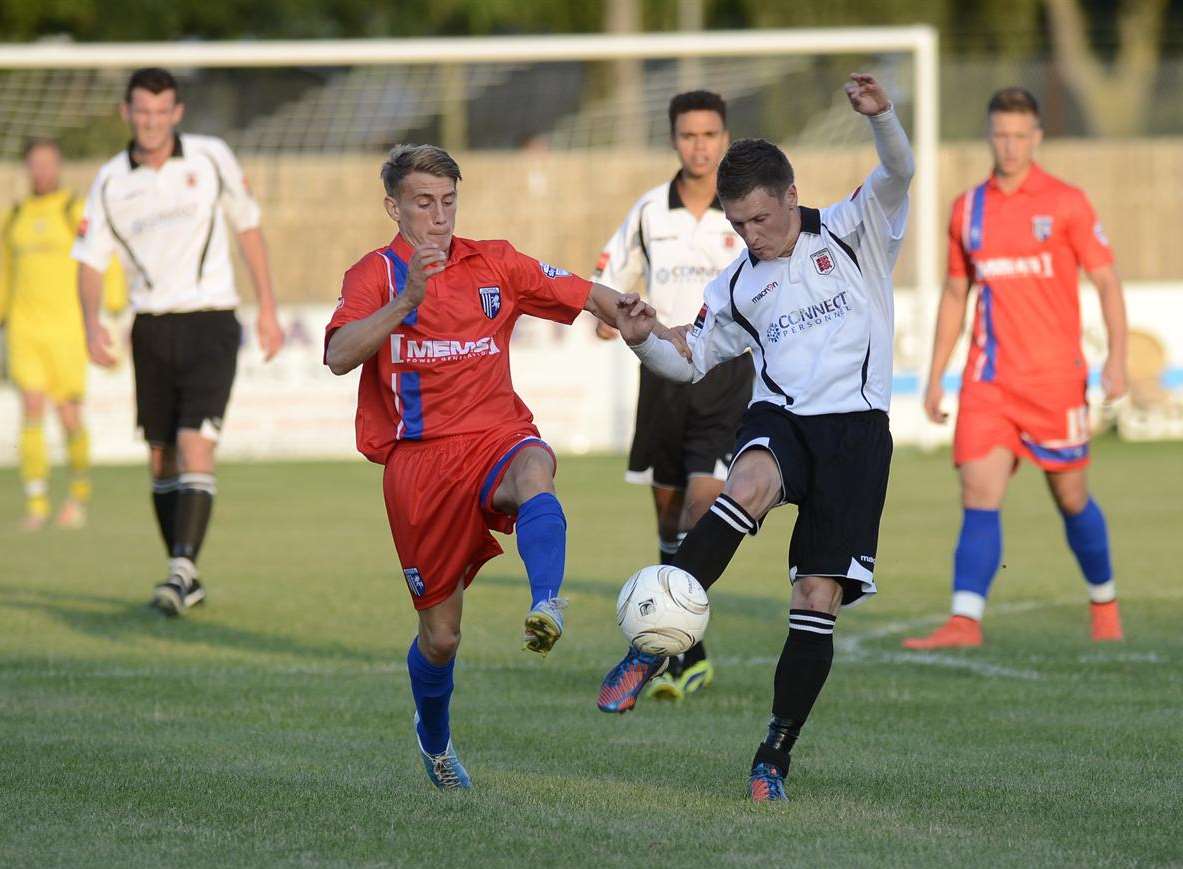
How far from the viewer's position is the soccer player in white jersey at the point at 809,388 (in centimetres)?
509

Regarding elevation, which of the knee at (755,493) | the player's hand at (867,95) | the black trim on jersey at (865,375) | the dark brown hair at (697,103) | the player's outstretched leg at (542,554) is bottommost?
the player's outstretched leg at (542,554)

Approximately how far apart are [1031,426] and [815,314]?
118 inches

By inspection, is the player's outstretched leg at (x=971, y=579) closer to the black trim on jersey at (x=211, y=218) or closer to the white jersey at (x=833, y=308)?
the white jersey at (x=833, y=308)

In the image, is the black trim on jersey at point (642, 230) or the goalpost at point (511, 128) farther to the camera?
the goalpost at point (511, 128)

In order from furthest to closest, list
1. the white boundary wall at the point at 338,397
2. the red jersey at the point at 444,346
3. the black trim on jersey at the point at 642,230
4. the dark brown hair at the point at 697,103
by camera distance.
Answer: the white boundary wall at the point at 338,397, the black trim on jersey at the point at 642,230, the dark brown hair at the point at 697,103, the red jersey at the point at 444,346

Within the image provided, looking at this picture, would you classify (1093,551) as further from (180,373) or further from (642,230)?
(180,373)

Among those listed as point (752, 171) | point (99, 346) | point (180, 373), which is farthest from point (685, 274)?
point (99, 346)

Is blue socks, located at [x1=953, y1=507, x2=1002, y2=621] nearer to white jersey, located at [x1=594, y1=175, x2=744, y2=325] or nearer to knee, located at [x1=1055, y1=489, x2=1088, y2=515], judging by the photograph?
knee, located at [x1=1055, y1=489, x2=1088, y2=515]

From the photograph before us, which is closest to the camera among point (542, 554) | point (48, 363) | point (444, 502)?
point (542, 554)

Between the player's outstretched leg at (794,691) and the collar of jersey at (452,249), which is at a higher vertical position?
the collar of jersey at (452,249)

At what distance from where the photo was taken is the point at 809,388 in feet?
17.2

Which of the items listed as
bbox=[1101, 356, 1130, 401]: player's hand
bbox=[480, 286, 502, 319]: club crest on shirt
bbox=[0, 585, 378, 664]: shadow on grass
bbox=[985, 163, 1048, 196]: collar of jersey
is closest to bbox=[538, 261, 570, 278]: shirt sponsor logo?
bbox=[480, 286, 502, 319]: club crest on shirt

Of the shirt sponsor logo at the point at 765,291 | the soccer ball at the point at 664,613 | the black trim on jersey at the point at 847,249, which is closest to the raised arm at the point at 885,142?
the black trim on jersey at the point at 847,249

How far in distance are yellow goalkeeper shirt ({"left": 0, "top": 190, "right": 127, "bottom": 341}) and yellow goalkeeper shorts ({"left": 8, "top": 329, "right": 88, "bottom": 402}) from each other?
0.16 feet
